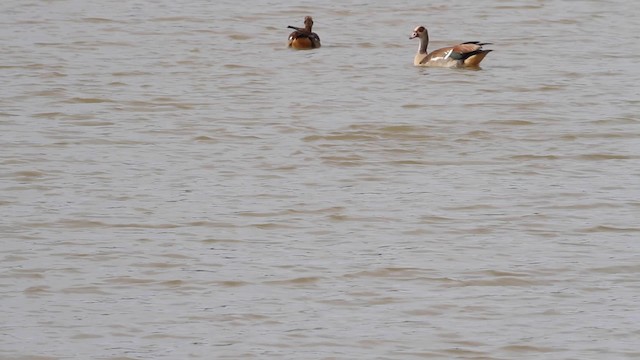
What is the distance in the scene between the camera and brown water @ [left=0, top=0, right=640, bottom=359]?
8.38m

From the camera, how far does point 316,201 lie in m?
11.4

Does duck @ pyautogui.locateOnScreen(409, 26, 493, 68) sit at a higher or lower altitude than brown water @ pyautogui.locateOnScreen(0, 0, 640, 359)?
lower

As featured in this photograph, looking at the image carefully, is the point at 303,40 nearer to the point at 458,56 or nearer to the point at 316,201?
the point at 458,56

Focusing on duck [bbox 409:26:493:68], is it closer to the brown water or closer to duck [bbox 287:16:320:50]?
the brown water

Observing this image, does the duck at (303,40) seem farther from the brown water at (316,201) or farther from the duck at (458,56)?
the duck at (458,56)

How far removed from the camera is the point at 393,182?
12008 millimetres

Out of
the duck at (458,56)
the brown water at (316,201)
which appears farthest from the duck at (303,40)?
the duck at (458,56)

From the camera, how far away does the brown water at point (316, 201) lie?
27.5 ft

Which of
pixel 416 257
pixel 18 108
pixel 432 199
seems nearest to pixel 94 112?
pixel 18 108

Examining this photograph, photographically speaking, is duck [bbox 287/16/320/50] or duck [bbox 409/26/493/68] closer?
duck [bbox 409/26/493/68]

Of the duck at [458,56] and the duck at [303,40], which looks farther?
the duck at [303,40]

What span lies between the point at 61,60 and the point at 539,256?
1029 centimetres

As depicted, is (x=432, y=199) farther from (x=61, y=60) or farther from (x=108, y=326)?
(x=61, y=60)

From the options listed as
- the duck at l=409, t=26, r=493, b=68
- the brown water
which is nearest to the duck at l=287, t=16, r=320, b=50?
the brown water
